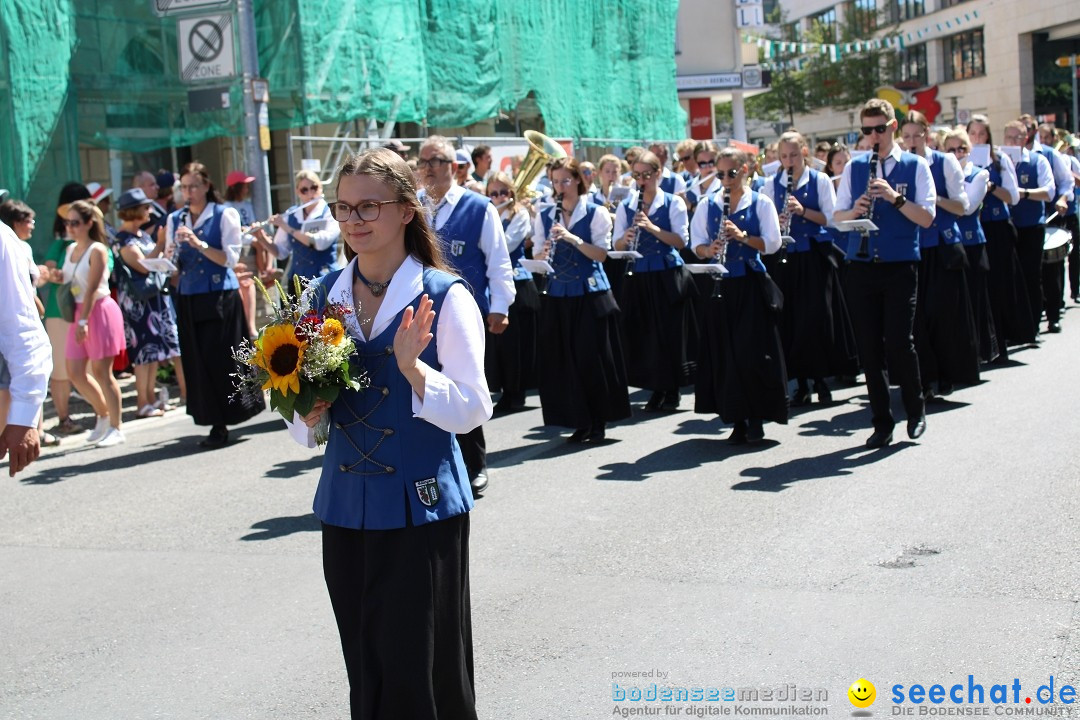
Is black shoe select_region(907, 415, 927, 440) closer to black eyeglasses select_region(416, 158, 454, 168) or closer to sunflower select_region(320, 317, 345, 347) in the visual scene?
black eyeglasses select_region(416, 158, 454, 168)

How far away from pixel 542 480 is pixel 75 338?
4310mm

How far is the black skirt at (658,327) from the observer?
10766 millimetres

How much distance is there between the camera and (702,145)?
14188mm

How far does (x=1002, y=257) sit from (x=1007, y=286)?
0.27 meters

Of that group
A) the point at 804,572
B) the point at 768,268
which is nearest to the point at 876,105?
the point at 768,268

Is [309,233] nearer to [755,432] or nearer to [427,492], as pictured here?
[755,432]

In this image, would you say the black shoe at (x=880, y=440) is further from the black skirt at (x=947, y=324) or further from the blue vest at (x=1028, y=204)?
the blue vest at (x=1028, y=204)

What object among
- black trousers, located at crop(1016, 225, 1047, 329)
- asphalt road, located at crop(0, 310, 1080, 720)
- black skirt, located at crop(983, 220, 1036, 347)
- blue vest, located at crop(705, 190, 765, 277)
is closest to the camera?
asphalt road, located at crop(0, 310, 1080, 720)

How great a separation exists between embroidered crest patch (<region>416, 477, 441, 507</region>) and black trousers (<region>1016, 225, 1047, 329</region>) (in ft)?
33.6

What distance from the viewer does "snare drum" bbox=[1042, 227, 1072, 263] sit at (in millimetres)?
12969

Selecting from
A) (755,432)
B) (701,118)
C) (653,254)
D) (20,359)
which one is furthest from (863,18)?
(20,359)

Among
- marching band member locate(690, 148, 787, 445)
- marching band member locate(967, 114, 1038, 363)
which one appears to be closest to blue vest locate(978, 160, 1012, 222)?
marching band member locate(967, 114, 1038, 363)

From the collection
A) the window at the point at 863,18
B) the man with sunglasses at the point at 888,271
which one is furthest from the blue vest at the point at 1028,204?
the window at the point at 863,18

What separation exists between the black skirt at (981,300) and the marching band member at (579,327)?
10.4 ft
